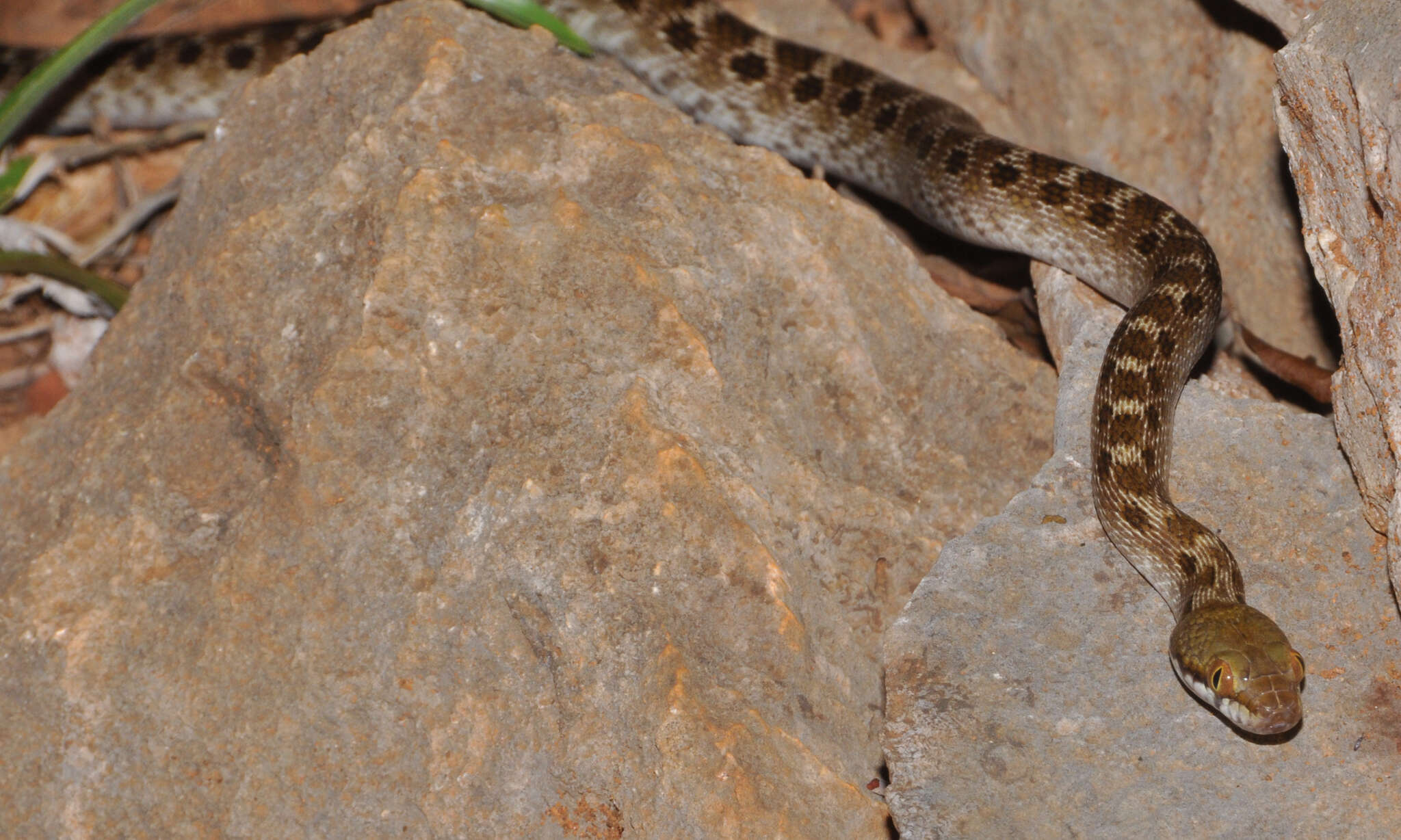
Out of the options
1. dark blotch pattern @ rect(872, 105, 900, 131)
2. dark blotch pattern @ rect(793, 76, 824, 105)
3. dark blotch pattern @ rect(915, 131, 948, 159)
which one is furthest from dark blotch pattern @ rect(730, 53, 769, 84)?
dark blotch pattern @ rect(915, 131, 948, 159)

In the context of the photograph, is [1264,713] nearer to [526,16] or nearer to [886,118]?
[886,118]

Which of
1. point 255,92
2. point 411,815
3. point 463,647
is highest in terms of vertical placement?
point 255,92

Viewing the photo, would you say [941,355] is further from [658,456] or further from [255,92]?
[255,92]

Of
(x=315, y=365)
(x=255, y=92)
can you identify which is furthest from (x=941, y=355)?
(x=255, y=92)

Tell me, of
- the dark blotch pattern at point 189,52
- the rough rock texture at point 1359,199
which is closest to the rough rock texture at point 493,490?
the rough rock texture at point 1359,199

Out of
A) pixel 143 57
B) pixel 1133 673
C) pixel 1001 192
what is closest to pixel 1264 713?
pixel 1133 673

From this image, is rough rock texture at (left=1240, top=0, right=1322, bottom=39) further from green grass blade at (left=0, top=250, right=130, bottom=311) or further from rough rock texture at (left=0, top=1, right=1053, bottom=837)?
green grass blade at (left=0, top=250, right=130, bottom=311)

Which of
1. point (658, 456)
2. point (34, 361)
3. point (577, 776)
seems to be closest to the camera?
point (577, 776)
